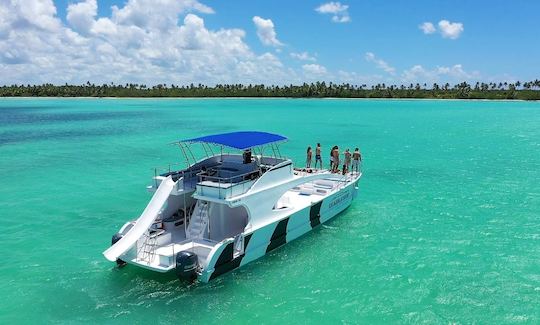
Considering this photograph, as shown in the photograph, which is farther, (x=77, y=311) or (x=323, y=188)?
(x=323, y=188)

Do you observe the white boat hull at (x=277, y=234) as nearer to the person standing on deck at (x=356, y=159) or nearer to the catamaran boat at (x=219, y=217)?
the catamaran boat at (x=219, y=217)

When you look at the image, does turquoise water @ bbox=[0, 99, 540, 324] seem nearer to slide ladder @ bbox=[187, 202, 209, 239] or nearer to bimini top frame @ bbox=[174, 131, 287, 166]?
slide ladder @ bbox=[187, 202, 209, 239]

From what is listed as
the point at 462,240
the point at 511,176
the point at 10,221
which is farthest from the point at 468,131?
the point at 10,221

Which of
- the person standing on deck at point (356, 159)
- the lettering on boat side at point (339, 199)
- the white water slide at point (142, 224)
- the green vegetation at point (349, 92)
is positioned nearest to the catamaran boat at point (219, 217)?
the white water slide at point (142, 224)

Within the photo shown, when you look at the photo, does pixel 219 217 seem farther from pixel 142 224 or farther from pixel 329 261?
pixel 329 261

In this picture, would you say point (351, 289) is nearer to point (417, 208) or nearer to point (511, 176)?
point (417, 208)

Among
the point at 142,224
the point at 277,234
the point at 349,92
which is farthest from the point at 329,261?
the point at 349,92
